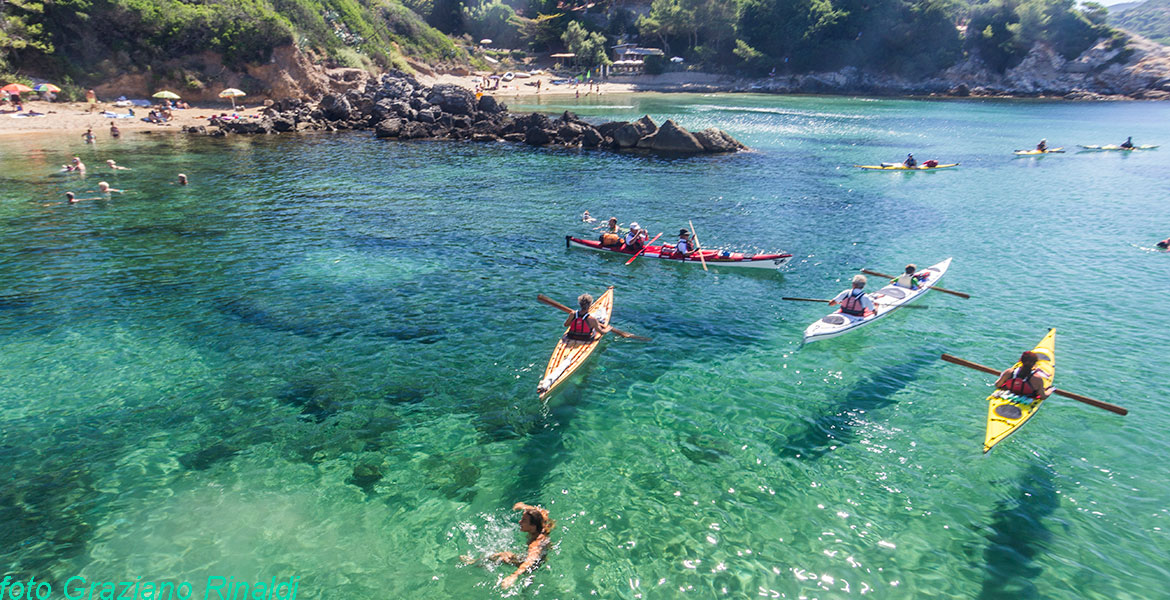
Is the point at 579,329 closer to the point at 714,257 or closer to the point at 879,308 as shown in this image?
the point at 879,308

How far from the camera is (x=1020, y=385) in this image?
14.0 metres

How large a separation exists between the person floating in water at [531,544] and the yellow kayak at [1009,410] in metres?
9.09

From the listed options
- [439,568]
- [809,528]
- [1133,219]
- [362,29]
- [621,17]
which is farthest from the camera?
[621,17]

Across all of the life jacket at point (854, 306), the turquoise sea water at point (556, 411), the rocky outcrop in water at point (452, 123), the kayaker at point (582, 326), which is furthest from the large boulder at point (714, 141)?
the kayaker at point (582, 326)

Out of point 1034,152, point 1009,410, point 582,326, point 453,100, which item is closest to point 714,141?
point 1034,152

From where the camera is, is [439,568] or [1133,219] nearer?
[439,568]

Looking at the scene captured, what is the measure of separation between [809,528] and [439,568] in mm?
6959

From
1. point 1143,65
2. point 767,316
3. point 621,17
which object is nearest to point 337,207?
point 767,316

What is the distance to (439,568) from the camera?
10.3 metres

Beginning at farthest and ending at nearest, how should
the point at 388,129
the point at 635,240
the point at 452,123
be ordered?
1. the point at 452,123
2. the point at 388,129
3. the point at 635,240

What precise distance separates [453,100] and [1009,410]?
64752mm

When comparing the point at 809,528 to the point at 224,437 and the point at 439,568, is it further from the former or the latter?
the point at 224,437

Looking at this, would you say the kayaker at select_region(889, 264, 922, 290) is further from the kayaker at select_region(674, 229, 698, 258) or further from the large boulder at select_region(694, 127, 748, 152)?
the large boulder at select_region(694, 127, 748, 152)

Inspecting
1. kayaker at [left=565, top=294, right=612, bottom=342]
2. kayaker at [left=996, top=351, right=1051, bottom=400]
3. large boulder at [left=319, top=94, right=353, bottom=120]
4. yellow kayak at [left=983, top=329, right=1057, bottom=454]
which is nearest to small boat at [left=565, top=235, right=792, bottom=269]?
kayaker at [left=565, top=294, right=612, bottom=342]
